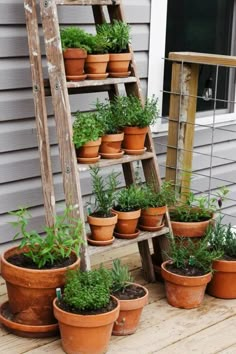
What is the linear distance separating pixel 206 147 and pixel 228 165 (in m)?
0.30

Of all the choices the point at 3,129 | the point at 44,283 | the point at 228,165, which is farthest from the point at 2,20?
the point at 228,165

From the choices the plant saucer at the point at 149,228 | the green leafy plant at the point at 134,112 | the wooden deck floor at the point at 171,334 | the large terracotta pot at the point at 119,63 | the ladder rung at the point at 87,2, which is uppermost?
the ladder rung at the point at 87,2

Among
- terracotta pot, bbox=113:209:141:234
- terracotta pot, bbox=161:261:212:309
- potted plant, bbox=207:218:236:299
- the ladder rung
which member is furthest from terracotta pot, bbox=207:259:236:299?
the ladder rung

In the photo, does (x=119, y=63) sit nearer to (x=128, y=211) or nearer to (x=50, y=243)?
(x=128, y=211)

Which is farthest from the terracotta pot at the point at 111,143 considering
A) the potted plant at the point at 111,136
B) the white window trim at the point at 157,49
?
the white window trim at the point at 157,49

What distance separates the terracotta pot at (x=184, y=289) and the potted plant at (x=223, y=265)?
5.0 inches

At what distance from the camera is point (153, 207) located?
358 centimetres

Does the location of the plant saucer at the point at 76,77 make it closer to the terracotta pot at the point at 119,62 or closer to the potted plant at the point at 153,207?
the terracotta pot at the point at 119,62

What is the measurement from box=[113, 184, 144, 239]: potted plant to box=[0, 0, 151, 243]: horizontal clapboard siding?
0.51 m

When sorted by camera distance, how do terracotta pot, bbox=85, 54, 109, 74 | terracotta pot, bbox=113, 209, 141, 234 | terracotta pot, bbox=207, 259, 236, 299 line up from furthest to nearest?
terracotta pot, bbox=207, 259, 236, 299 → terracotta pot, bbox=113, 209, 141, 234 → terracotta pot, bbox=85, 54, 109, 74

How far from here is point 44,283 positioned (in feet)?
10.0

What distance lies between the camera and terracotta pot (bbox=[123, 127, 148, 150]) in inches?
138

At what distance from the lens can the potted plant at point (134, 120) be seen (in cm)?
351

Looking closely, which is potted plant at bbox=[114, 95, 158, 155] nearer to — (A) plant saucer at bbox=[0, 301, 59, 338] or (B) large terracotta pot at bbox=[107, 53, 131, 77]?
(B) large terracotta pot at bbox=[107, 53, 131, 77]
